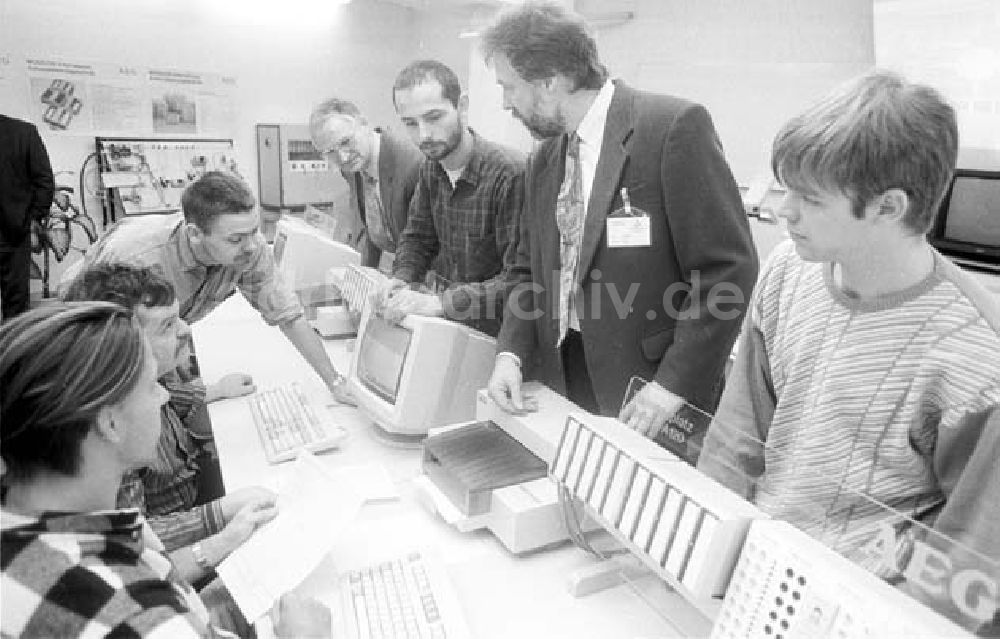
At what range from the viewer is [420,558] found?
4.07ft

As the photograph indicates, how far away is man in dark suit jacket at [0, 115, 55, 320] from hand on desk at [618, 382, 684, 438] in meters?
3.69

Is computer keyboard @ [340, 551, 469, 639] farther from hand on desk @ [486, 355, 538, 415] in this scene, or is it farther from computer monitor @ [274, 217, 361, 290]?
computer monitor @ [274, 217, 361, 290]

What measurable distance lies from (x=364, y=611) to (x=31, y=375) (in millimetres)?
595

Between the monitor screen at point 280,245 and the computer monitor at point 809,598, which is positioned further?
the monitor screen at point 280,245

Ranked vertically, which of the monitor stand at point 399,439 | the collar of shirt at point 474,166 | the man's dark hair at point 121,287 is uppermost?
the collar of shirt at point 474,166

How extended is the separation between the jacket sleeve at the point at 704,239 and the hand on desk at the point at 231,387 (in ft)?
4.13

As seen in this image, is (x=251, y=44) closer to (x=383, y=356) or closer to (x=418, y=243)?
(x=418, y=243)

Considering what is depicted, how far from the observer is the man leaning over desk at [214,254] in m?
2.00

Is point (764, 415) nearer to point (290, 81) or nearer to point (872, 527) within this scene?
point (872, 527)

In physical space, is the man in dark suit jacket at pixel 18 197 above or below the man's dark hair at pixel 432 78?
below

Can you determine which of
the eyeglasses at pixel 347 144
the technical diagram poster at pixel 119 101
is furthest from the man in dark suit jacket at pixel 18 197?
the eyeglasses at pixel 347 144

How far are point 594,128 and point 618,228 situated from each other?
247 mm

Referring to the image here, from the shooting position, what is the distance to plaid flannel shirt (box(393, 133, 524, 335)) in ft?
6.64

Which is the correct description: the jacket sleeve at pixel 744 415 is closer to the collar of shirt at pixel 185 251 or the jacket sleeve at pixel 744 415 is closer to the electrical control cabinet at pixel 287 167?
the collar of shirt at pixel 185 251
